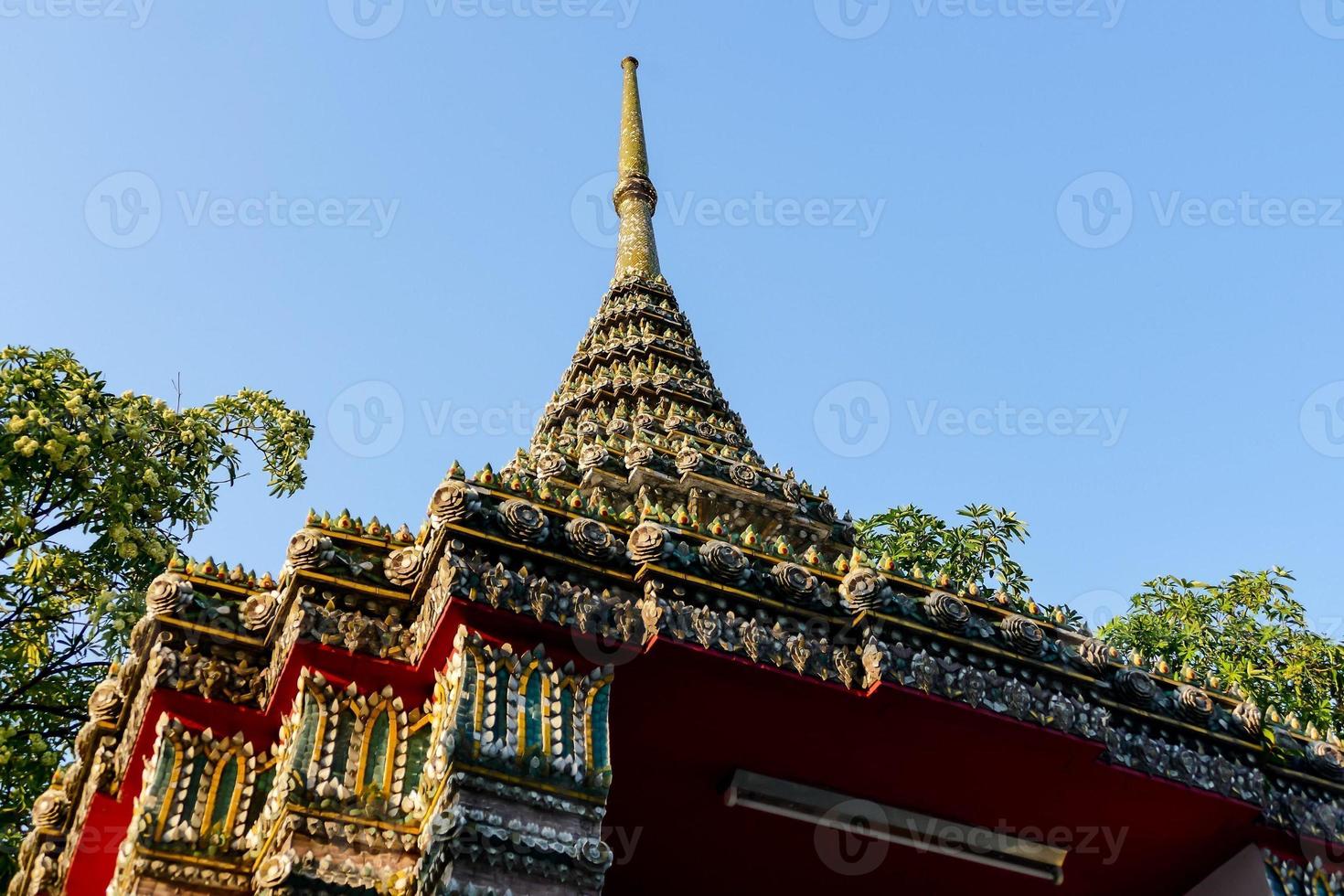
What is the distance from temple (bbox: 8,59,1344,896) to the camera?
918 centimetres

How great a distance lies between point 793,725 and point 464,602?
250cm

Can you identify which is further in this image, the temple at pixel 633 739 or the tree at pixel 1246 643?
the tree at pixel 1246 643

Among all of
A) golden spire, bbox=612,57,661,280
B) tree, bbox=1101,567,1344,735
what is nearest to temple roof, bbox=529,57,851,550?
golden spire, bbox=612,57,661,280

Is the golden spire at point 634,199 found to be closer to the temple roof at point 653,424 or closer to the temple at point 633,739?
the temple roof at point 653,424

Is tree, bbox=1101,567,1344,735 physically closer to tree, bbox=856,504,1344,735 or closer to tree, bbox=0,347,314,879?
tree, bbox=856,504,1344,735

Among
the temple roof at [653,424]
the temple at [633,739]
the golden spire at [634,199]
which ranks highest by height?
the golden spire at [634,199]

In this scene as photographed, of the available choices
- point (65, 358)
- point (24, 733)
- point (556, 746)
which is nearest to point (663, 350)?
point (65, 358)

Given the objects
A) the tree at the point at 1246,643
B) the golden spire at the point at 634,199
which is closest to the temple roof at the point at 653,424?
the golden spire at the point at 634,199

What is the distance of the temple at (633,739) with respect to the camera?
9180 mm

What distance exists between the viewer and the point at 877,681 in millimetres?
10180

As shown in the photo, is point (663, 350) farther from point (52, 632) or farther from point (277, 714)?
point (277, 714)

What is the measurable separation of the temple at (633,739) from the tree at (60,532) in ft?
14.8

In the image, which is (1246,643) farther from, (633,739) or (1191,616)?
(633,739)

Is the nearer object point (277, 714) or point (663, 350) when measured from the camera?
point (277, 714)
